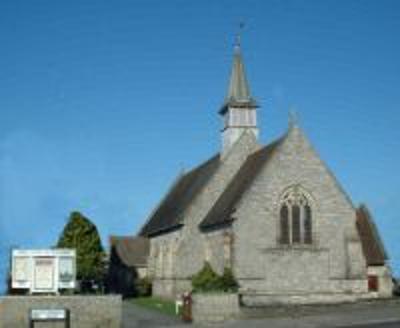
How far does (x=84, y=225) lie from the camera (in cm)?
5694

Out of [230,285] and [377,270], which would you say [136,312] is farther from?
[377,270]

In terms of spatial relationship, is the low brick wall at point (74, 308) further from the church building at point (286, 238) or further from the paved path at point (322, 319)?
the church building at point (286, 238)

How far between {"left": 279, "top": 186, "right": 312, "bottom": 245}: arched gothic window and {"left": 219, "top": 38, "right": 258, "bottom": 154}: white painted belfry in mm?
10517

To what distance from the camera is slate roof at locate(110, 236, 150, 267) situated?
226ft

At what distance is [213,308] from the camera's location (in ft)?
122

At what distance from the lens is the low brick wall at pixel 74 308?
3425 centimetres

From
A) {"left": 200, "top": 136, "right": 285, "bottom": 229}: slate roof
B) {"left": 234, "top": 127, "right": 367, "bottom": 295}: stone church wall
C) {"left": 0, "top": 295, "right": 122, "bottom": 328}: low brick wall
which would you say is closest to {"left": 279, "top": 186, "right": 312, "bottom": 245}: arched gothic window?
{"left": 234, "top": 127, "right": 367, "bottom": 295}: stone church wall

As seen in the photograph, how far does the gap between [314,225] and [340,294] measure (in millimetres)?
4775

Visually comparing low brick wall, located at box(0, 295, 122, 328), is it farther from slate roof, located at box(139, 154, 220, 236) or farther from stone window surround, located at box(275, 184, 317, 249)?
slate roof, located at box(139, 154, 220, 236)

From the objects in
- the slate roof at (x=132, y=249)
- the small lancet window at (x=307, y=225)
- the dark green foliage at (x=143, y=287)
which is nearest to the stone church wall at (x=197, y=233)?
the dark green foliage at (x=143, y=287)

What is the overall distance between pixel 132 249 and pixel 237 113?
1808 centimetres

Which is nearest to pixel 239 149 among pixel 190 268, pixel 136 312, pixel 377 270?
pixel 190 268

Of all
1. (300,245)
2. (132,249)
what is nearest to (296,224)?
(300,245)

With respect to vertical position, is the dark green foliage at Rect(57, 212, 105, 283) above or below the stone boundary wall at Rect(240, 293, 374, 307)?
above
